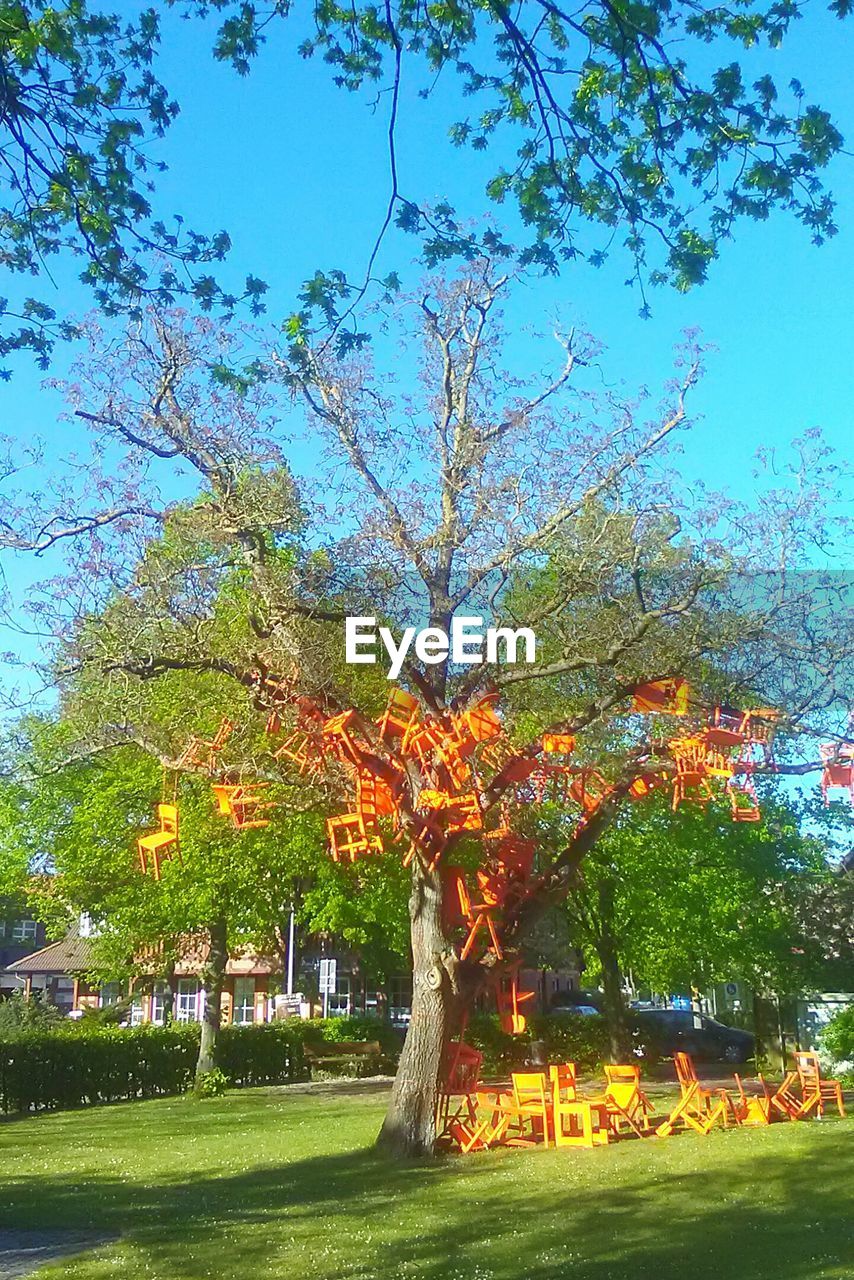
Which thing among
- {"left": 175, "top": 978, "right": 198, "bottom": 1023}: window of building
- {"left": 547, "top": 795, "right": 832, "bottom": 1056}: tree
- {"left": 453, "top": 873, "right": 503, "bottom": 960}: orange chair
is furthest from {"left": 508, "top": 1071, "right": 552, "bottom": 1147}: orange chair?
{"left": 175, "top": 978, "right": 198, "bottom": 1023}: window of building

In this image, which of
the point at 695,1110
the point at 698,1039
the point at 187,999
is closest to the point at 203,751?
the point at 695,1110

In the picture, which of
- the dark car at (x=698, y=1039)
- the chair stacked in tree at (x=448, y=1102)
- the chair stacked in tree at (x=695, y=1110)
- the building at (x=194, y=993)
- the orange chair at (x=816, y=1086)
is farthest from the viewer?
the building at (x=194, y=993)

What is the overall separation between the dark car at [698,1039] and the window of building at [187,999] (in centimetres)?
3038

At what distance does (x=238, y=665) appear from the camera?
14.5 meters

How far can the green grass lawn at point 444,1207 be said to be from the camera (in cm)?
832

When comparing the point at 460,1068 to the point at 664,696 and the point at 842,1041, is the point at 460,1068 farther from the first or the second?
the point at 842,1041

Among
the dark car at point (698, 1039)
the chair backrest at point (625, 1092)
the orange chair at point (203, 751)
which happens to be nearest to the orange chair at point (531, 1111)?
the chair backrest at point (625, 1092)

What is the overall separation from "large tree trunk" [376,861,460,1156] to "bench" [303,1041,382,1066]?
635 inches

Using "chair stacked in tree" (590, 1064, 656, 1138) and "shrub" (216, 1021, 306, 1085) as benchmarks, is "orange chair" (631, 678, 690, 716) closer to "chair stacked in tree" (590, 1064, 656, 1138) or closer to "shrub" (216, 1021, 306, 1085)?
"chair stacked in tree" (590, 1064, 656, 1138)

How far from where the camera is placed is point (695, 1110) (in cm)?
1623

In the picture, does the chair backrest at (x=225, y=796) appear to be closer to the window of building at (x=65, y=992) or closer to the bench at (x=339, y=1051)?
the bench at (x=339, y=1051)

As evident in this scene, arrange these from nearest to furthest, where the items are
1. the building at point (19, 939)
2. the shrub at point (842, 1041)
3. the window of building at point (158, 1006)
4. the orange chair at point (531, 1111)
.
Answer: the orange chair at point (531, 1111) < the shrub at point (842, 1041) < the window of building at point (158, 1006) < the building at point (19, 939)

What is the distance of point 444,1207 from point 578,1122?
468 centimetres

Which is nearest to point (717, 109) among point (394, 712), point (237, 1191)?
point (394, 712)
